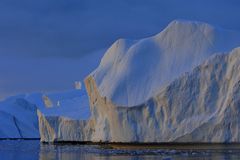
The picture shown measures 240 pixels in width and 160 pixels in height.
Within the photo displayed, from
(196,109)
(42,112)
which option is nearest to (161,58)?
(196,109)

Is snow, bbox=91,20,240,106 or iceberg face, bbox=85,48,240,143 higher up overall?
snow, bbox=91,20,240,106

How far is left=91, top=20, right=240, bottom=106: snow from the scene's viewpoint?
1928cm

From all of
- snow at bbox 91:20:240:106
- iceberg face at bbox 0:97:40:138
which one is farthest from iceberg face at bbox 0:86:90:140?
snow at bbox 91:20:240:106

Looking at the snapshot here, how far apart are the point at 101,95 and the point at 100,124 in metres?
2.24

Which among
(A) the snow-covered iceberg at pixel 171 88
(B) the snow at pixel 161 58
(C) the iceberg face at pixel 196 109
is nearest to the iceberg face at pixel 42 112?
(A) the snow-covered iceberg at pixel 171 88

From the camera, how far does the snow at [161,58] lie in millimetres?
19281

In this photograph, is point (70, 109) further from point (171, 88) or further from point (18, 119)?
point (18, 119)

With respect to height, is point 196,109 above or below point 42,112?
below

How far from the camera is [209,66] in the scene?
17594mm

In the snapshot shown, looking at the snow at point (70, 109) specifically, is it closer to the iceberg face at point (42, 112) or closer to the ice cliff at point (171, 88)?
the iceberg face at point (42, 112)

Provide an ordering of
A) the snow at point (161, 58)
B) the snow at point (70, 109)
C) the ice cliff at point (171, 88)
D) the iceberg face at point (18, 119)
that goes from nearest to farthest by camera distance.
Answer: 1. the ice cliff at point (171, 88)
2. the snow at point (161, 58)
3. the snow at point (70, 109)
4. the iceberg face at point (18, 119)

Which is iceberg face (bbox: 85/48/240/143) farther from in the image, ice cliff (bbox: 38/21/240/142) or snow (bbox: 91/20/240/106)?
snow (bbox: 91/20/240/106)

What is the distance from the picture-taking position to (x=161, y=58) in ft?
66.7

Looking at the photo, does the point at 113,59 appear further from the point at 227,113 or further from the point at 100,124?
the point at 227,113
